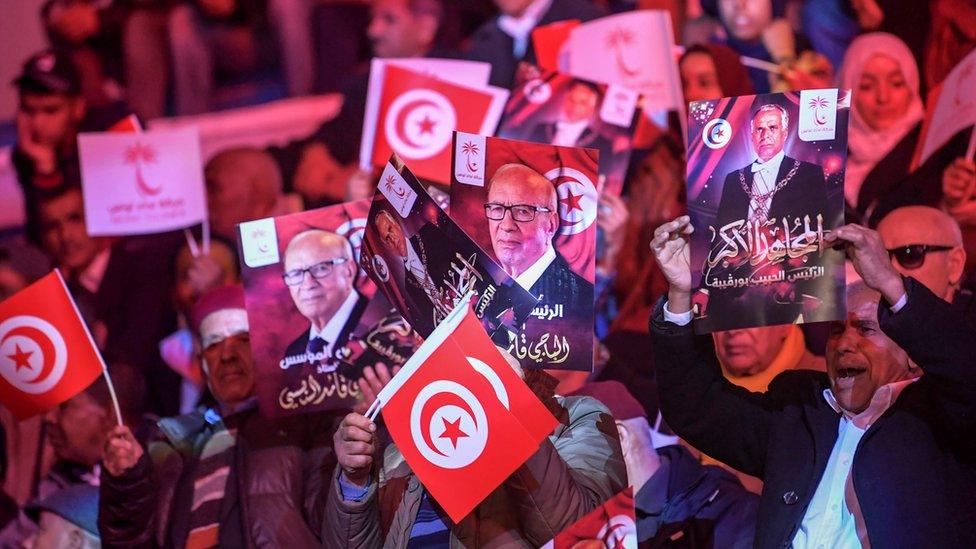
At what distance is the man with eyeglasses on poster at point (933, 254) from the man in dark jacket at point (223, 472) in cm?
177

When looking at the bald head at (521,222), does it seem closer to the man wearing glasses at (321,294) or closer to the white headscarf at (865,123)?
the man wearing glasses at (321,294)

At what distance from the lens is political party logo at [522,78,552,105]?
169 inches

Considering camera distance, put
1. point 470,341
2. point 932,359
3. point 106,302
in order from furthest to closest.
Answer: point 106,302 → point 470,341 → point 932,359

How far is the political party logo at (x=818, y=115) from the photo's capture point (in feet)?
8.93

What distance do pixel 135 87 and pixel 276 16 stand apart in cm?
88

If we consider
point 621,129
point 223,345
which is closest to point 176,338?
point 223,345

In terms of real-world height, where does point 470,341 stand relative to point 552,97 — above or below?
below

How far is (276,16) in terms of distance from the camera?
645 cm

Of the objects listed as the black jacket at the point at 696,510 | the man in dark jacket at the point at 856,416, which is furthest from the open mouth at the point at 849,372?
the black jacket at the point at 696,510

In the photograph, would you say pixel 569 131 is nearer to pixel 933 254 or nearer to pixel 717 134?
pixel 933 254

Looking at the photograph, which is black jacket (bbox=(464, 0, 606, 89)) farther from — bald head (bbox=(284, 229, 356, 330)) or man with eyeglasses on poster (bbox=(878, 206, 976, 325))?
man with eyeglasses on poster (bbox=(878, 206, 976, 325))

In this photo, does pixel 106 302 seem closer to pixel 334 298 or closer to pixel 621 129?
pixel 334 298

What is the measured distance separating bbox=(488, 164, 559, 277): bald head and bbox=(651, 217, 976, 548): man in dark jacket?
33cm

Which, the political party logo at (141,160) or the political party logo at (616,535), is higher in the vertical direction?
the political party logo at (141,160)
